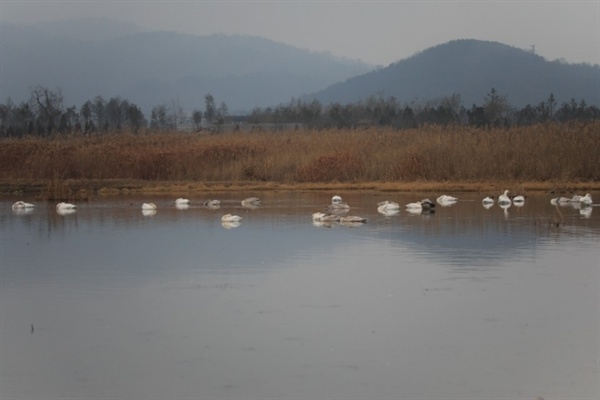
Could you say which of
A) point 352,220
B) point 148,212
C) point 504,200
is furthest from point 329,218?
point 504,200

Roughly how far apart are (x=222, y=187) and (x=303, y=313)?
19.6 m

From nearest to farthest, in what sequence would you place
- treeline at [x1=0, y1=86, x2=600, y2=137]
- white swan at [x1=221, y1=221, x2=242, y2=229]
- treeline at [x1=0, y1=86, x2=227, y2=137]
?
white swan at [x1=221, y1=221, x2=242, y2=229] → treeline at [x1=0, y1=86, x2=227, y2=137] → treeline at [x1=0, y1=86, x2=600, y2=137]

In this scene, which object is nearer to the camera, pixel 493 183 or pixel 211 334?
pixel 211 334

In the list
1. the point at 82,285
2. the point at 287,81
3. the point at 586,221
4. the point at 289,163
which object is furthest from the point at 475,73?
the point at 82,285

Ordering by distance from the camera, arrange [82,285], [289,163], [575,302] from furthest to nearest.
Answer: [289,163] < [82,285] < [575,302]

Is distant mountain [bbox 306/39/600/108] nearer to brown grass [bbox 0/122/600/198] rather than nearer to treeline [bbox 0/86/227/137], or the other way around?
treeline [bbox 0/86/227/137]

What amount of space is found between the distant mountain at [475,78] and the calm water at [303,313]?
98.7 meters

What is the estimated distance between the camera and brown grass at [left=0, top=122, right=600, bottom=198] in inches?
1115

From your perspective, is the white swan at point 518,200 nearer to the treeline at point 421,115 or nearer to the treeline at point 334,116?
the treeline at point 334,116

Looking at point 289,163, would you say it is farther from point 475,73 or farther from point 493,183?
point 475,73

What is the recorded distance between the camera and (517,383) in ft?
26.0

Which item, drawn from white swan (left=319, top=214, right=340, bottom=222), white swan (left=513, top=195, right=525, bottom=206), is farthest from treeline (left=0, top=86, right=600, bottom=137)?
white swan (left=319, top=214, right=340, bottom=222)

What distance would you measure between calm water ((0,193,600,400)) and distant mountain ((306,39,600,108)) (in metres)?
98.7

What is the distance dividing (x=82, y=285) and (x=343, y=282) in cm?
290
